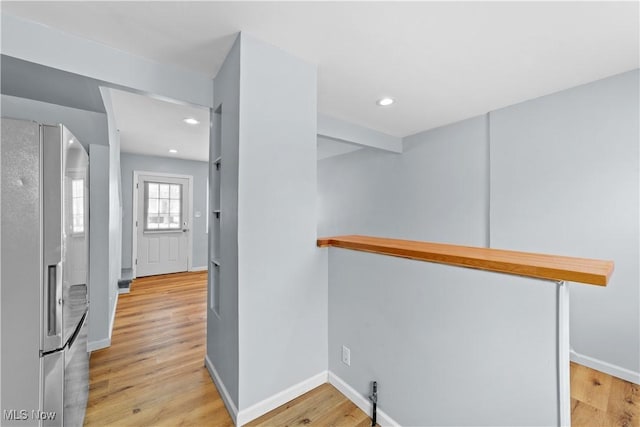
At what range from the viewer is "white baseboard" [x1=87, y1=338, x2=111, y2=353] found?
8.13 ft

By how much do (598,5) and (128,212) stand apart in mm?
6559

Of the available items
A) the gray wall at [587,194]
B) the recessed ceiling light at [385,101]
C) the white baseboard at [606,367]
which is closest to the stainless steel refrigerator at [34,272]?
the recessed ceiling light at [385,101]

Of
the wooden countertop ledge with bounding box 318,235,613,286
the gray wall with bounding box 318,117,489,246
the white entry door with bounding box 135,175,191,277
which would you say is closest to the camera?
the wooden countertop ledge with bounding box 318,235,613,286

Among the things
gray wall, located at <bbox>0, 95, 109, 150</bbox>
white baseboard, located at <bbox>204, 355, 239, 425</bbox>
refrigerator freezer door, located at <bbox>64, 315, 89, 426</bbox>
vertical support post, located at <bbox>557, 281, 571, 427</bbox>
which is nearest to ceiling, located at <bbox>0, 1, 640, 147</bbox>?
gray wall, located at <bbox>0, 95, 109, 150</bbox>

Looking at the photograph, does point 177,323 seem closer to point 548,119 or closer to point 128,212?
point 128,212

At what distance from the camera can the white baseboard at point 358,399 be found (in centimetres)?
159

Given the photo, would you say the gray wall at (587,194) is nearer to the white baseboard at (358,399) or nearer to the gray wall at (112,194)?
the white baseboard at (358,399)

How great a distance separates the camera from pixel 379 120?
10.7 ft

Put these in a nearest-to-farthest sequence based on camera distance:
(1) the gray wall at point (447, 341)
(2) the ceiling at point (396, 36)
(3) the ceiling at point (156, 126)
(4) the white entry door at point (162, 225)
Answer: (1) the gray wall at point (447, 341) < (2) the ceiling at point (396, 36) < (3) the ceiling at point (156, 126) < (4) the white entry door at point (162, 225)

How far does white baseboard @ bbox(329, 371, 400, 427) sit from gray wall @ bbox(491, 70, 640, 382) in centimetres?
205

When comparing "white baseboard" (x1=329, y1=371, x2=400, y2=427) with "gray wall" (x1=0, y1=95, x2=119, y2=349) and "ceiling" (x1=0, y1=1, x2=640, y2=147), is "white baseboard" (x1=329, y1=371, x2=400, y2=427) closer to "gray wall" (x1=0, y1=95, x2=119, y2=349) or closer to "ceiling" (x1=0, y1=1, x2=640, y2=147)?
"gray wall" (x1=0, y1=95, x2=119, y2=349)

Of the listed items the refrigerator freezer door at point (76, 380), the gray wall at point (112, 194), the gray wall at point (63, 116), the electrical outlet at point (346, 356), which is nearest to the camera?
the refrigerator freezer door at point (76, 380)

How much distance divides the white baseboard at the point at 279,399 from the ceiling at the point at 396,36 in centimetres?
228

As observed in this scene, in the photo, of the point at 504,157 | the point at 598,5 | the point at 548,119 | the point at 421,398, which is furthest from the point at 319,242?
the point at 548,119
